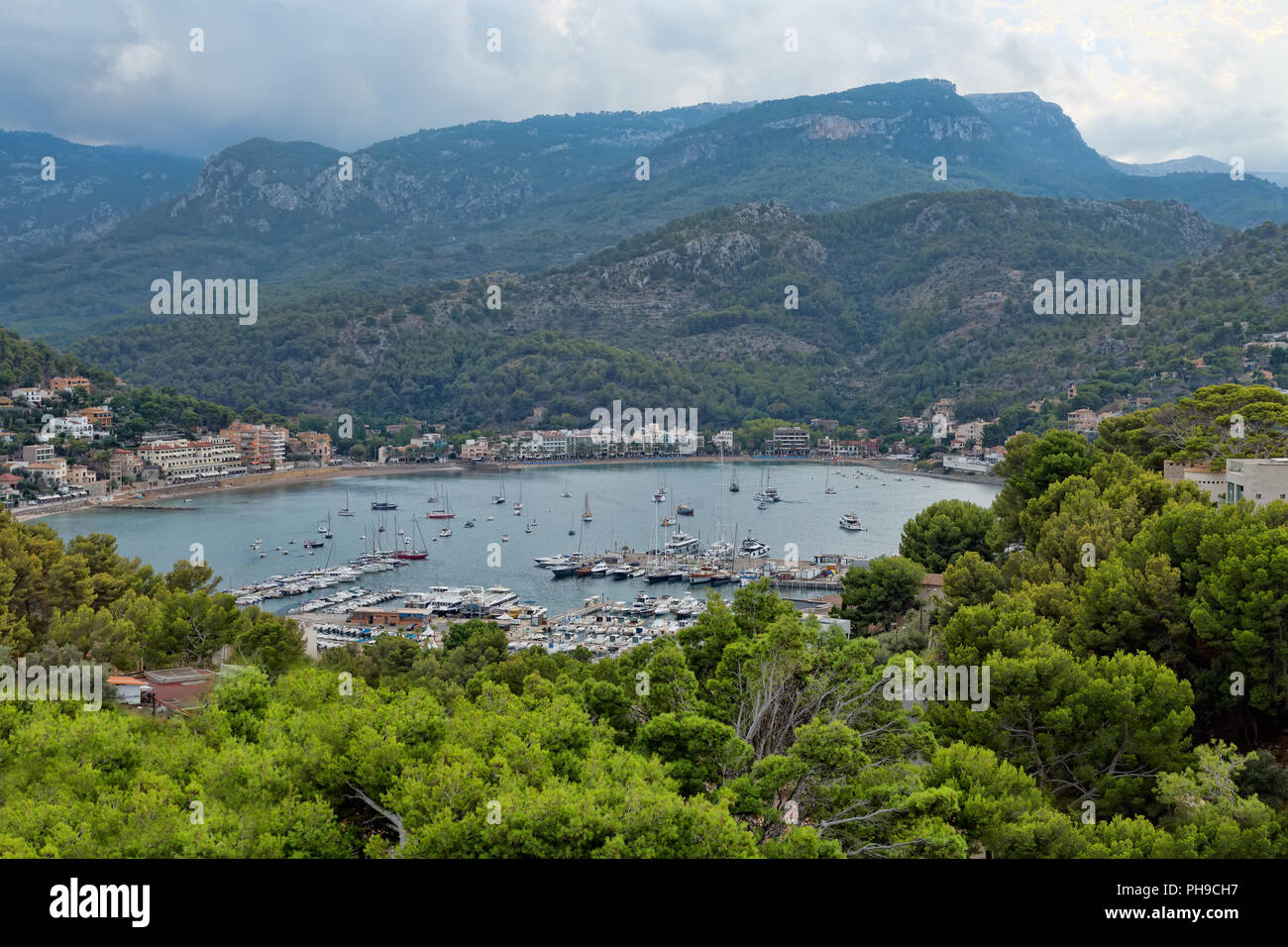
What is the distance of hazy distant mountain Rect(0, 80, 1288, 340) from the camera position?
136 metres

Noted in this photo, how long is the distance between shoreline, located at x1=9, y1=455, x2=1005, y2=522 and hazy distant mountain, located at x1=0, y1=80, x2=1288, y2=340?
196 ft

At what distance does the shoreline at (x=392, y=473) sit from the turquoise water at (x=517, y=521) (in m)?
1.48

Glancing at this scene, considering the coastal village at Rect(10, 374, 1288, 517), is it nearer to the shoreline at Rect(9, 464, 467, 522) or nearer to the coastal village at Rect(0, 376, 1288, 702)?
the coastal village at Rect(0, 376, 1288, 702)

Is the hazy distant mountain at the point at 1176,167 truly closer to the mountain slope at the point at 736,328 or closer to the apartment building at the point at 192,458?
the mountain slope at the point at 736,328

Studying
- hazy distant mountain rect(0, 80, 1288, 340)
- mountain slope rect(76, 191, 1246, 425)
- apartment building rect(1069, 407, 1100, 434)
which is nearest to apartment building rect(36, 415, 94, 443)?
mountain slope rect(76, 191, 1246, 425)

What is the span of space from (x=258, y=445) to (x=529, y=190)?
112645 mm

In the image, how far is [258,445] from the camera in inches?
2714

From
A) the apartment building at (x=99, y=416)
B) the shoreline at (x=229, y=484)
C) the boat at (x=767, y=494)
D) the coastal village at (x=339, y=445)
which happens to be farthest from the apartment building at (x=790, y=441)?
the apartment building at (x=99, y=416)

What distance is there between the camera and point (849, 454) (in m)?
78.1

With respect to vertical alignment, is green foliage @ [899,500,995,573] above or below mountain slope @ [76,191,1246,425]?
below

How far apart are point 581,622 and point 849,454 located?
50.8 metres

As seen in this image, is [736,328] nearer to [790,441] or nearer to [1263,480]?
[790,441]
